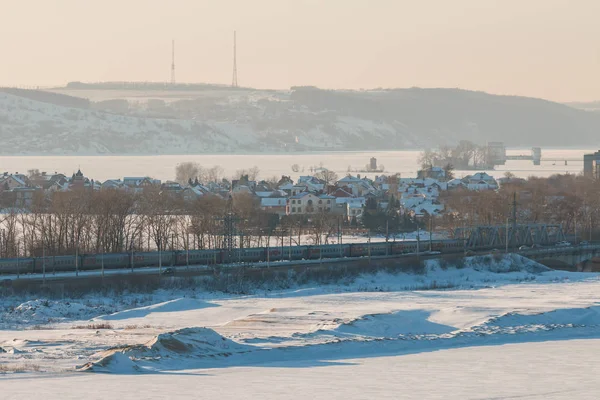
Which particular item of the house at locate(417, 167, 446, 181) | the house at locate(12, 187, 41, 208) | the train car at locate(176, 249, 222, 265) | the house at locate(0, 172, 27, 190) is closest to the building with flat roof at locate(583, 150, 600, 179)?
the house at locate(417, 167, 446, 181)

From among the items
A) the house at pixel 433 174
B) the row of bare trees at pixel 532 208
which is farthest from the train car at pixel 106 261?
the house at pixel 433 174

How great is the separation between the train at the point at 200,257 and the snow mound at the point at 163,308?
8.71 meters

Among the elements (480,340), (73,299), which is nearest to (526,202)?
(73,299)

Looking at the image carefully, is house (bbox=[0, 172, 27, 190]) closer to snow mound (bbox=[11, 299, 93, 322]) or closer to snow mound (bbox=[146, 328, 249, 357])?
snow mound (bbox=[11, 299, 93, 322])

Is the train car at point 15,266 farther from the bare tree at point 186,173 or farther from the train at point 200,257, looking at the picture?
the bare tree at point 186,173

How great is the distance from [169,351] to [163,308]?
1247 centimetres

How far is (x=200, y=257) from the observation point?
5700cm

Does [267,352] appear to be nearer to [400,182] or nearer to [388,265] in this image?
[388,265]

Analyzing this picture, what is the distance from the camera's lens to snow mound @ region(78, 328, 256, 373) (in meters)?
27.9

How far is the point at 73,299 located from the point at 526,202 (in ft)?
197

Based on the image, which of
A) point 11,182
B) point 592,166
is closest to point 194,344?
point 11,182

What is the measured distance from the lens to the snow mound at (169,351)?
2794 centimetres

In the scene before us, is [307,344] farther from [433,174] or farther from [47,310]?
[433,174]

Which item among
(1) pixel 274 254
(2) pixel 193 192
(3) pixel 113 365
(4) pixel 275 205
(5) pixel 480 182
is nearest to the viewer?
(3) pixel 113 365
